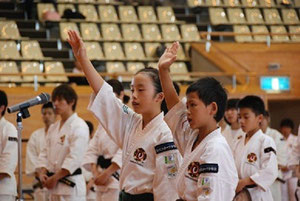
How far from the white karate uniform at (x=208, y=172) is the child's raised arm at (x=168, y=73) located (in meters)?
0.25

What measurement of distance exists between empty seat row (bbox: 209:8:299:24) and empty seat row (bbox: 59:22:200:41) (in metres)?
0.76

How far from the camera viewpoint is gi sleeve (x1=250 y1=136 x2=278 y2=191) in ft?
18.1

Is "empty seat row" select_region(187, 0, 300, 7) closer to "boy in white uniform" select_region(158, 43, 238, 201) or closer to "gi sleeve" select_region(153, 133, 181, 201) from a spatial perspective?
"gi sleeve" select_region(153, 133, 181, 201)

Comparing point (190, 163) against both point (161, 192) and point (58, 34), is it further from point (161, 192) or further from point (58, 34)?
point (58, 34)

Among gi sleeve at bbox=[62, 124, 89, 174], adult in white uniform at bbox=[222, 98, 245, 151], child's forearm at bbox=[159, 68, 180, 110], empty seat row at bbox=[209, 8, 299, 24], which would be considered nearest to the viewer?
child's forearm at bbox=[159, 68, 180, 110]

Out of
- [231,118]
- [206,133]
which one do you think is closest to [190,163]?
[206,133]

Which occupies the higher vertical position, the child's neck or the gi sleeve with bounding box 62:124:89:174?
the gi sleeve with bounding box 62:124:89:174

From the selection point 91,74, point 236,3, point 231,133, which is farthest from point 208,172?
point 236,3

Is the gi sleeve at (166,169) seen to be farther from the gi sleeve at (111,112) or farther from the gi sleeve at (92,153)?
the gi sleeve at (92,153)

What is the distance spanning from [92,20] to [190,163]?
9.85m

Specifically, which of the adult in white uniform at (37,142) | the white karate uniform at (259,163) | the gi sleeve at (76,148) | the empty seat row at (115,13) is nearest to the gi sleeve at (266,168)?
the white karate uniform at (259,163)

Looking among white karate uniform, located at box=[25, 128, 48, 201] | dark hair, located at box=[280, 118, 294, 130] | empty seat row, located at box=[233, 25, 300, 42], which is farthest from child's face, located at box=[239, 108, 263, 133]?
empty seat row, located at box=[233, 25, 300, 42]

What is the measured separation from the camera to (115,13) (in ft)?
45.2

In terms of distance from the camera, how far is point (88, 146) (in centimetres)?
647
